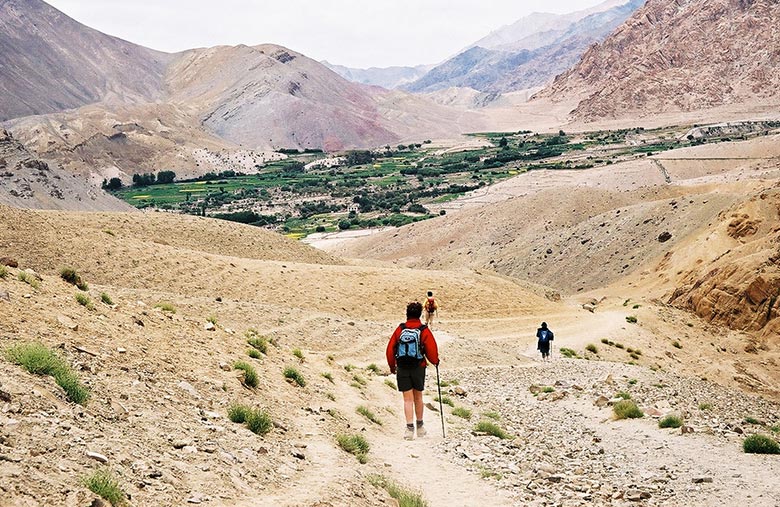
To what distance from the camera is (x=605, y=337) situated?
31062 millimetres

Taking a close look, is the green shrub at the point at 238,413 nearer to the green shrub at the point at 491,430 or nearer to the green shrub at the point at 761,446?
the green shrub at the point at 491,430

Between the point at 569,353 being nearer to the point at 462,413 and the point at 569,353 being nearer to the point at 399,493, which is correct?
the point at 462,413

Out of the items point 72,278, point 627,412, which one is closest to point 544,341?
point 627,412

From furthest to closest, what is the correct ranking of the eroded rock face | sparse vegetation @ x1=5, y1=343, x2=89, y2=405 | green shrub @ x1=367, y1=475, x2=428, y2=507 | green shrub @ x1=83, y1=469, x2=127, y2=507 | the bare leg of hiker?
1. the eroded rock face
2. the bare leg of hiker
3. green shrub @ x1=367, y1=475, x2=428, y2=507
4. sparse vegetation @ x1=5, y1=343, x2=89, y2=405
5. green shrub @ x1=83, y1=469, x2=127, y2=507

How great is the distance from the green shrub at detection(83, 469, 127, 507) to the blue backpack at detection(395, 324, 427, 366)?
6038 mm

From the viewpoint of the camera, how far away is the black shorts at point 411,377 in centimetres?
1238

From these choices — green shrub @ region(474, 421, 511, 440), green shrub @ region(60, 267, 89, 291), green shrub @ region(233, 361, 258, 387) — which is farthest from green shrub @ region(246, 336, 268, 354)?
green shrub @ region(474, 421, 511, 440)

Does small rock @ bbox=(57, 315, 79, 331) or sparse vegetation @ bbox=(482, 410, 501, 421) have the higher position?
small rock @ bbox=(57, 315, 79, 331)

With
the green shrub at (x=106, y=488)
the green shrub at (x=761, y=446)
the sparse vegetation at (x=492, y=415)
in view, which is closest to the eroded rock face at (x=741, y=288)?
the sparse vegetation at (x=492, y=415)

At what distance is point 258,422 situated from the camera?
10.5 m

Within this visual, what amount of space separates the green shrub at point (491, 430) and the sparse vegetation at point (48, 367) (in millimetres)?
7295

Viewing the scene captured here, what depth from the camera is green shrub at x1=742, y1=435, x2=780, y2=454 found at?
37.3ft

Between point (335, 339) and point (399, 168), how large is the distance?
144 meters

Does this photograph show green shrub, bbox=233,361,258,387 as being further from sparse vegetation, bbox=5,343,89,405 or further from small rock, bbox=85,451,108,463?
small rock, bbox=85,451,108,463
